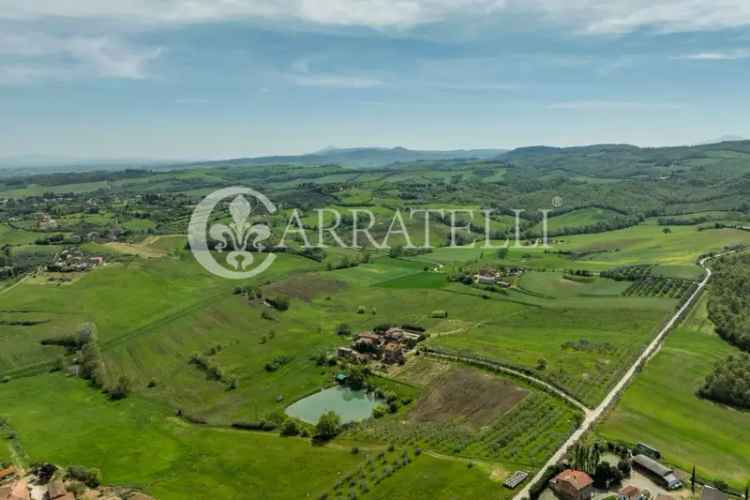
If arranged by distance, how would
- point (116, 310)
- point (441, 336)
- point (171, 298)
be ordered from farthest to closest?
point (171, 298), point (116, 310), point (441, 336)

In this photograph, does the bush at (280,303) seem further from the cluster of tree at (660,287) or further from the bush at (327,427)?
the cluster of tree at (660,287)

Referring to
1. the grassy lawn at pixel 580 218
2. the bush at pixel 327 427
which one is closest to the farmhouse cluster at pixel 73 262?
the bush at pixel 327 427

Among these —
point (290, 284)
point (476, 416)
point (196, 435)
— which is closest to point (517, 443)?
point (476, 416)

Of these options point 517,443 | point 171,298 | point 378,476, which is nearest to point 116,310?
point 171,298

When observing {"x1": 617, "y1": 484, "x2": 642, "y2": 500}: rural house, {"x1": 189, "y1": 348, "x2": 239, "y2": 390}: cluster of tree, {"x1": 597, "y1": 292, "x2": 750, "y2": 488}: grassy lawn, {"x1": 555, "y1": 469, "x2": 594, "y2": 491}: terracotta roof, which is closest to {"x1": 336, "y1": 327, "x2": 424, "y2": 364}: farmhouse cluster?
{"x1": 189, "y1": 348, "x2": 239, "y2": 390}: cluster of tree

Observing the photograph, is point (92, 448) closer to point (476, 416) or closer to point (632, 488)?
point (476, 416)

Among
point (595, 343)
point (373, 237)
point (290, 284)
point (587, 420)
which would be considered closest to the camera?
point (587, 420)

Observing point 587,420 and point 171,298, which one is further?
point 171,298
